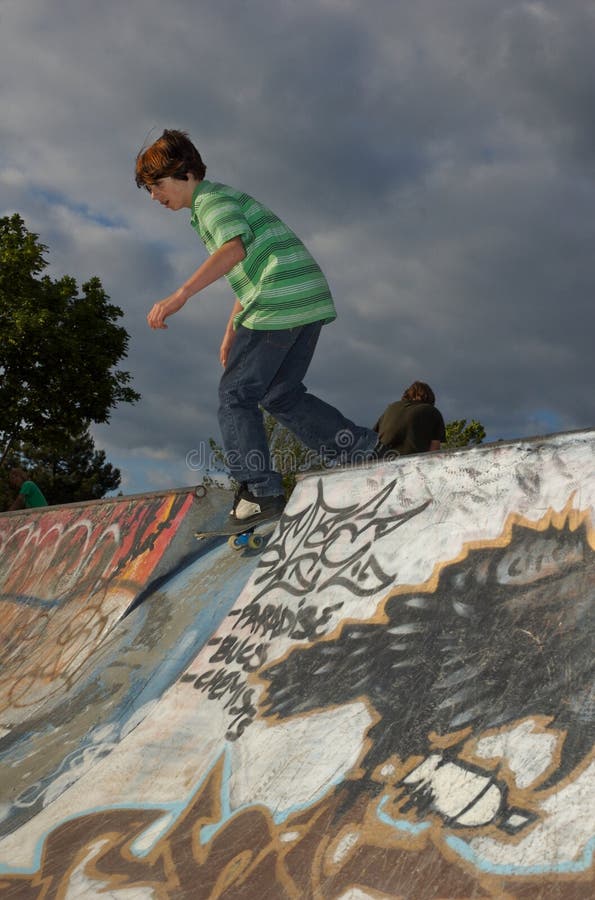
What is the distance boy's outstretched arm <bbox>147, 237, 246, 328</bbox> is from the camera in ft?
13.1

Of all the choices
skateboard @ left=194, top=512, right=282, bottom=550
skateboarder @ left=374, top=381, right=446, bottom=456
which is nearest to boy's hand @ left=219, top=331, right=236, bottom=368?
skateboard @ left=194, top=512, right=282, bottom=550

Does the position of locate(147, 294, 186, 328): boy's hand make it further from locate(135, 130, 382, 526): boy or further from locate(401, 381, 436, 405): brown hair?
locate(401, 381, 436, 405): brown hair

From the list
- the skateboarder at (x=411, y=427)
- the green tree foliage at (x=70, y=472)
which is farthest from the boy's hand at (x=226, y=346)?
the green tree foliage at (x=70, y=472)

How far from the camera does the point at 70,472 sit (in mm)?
53062

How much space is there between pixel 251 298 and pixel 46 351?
22854mm

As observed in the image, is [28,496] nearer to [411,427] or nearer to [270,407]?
[411,427]

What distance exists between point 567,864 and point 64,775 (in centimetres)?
215

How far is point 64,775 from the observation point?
3104mm

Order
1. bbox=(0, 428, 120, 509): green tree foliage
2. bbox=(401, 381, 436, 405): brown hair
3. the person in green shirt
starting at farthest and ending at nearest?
bbox=(0, 428, 120, 509): green tree foliage → the person in green shirt → bbox=(401, 381, 436, 405): brown hair

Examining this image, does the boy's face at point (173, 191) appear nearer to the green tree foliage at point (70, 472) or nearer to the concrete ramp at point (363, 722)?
the concrete ramp at point (363, 722)

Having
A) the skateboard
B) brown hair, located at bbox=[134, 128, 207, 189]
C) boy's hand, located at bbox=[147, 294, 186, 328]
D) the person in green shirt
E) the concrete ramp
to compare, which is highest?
brown hair, located at bbox=[134, 128, 207, 189]

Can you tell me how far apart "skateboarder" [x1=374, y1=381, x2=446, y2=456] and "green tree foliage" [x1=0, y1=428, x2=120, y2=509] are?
41884 millimetres

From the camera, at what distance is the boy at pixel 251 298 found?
13.7 ft

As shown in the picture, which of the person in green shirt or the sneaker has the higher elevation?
the person in green shirt
